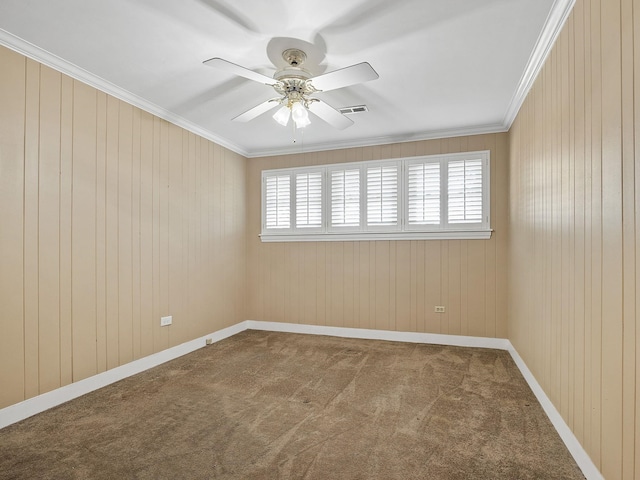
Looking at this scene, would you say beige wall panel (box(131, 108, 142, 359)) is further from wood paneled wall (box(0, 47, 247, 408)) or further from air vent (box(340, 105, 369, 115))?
air vent (box(340, 105, 369, 115))

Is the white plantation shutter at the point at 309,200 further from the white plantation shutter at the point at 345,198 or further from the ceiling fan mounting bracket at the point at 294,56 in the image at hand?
the ceiling fan mounting bracket at the point at 294,56

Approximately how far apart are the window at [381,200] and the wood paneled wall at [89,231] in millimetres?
1240

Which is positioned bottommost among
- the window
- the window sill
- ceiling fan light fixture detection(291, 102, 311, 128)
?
the window sill

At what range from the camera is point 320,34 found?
251 cm

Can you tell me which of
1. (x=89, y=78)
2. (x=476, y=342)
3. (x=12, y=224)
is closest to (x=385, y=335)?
(x=476, y=342)

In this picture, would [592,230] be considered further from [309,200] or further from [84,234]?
[309,200]

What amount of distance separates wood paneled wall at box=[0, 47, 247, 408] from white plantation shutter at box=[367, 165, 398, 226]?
2.24m

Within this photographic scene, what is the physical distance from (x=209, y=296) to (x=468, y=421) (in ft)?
11.3

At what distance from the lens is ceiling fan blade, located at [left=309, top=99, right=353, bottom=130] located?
3.08 metres

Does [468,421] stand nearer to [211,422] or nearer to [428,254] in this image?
[211,422]

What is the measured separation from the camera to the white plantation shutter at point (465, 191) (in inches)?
179

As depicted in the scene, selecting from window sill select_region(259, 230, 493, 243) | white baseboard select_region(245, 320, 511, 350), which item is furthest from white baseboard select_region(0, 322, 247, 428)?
window sill select_region(259, 230, 493, 243)

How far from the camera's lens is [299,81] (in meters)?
2.83

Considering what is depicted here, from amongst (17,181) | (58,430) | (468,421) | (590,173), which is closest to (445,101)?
(590,173)
